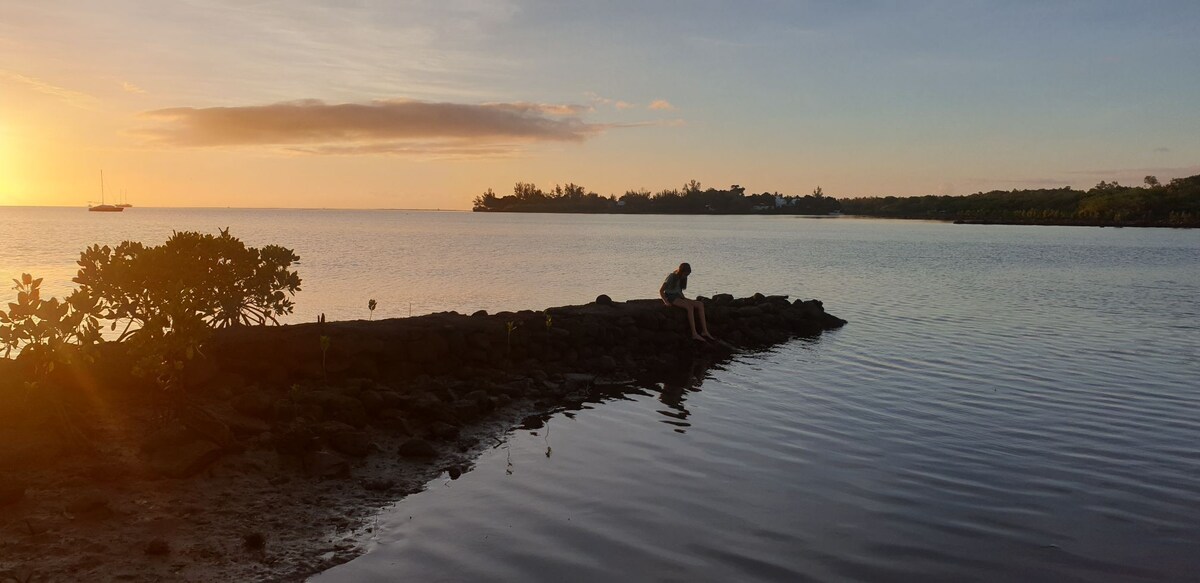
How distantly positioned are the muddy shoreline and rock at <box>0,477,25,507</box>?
0.5 inches

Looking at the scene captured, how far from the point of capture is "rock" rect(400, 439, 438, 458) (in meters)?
10.8

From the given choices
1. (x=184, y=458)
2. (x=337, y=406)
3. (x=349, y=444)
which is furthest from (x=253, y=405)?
(x=184, y=458)

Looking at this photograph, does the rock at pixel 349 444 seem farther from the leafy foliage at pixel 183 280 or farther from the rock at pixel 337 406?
the leafy foliage at pixel 183 280

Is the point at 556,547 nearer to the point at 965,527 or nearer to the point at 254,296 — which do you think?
the point at 965,527

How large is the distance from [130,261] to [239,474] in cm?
529

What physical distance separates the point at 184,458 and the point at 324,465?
1.52m

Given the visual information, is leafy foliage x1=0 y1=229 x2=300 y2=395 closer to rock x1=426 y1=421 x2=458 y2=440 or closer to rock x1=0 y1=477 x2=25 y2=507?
rock x1=0 y1=477 x2=25 y2=507

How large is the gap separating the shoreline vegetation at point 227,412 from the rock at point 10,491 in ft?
0.06

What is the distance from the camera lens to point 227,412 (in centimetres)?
1102

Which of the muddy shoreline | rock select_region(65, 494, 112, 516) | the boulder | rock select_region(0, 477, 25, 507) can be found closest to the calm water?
the muddy shoreline

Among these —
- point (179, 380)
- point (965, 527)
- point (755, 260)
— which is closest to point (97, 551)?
point (179, 380)

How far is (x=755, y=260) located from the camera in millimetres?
62781

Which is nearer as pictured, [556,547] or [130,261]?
[556,547]

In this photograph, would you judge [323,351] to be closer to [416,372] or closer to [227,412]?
[416,372]
